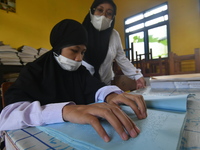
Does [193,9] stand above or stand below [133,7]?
below

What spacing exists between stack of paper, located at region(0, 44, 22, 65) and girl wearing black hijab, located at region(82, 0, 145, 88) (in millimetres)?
1121

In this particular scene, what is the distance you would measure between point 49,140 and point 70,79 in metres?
0.49

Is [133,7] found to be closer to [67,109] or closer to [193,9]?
[193,9]

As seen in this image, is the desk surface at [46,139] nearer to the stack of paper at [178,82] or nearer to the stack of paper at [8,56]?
the stack of paper at [178,82]

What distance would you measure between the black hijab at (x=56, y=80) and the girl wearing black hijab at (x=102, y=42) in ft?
0.79

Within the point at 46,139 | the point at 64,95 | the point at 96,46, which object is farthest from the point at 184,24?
the point at 46,139

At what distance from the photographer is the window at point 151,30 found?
3572mm

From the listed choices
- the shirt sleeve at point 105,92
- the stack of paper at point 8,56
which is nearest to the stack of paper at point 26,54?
the stack of paper at point 8,56

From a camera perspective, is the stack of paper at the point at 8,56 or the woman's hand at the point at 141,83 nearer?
the woman's hand at the point at 141,83

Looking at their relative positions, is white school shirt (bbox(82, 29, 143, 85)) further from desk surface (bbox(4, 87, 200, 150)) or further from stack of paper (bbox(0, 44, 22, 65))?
stack of paper (bbox(0, 44, 22, 65))

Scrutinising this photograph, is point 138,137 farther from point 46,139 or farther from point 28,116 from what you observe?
point 28,116

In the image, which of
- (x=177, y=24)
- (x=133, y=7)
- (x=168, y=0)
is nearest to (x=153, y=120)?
(x=177, y=24)

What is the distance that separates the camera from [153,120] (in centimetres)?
32

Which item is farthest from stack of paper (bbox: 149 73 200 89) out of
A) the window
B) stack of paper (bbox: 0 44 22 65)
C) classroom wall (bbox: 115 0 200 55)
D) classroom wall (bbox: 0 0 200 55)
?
the window
